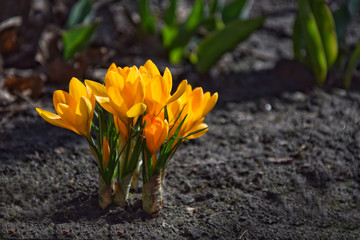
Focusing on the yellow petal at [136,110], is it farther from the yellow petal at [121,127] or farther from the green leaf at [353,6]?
the green leaf at [353,6]

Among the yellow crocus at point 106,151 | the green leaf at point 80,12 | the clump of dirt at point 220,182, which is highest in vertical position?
the green leaf at point 80,12

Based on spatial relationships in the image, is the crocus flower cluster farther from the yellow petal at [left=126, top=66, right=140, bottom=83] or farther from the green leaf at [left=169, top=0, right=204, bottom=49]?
the green leaf at [left=169, top=0, right=204, bottom=49]

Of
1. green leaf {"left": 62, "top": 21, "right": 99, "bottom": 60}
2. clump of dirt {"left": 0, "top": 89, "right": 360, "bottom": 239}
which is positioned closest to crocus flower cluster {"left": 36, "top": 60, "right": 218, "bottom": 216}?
clump of dirt {"left": 0, "top": 89, "right": 360, "bottom": 239}

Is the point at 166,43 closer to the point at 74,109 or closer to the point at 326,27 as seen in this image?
the point at 326,27

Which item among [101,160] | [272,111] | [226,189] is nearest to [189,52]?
[272,111]

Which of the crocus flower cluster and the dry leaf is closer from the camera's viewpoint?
the crocus flower cluster

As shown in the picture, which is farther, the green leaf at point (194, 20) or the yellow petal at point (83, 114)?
the green leaf at point (194, 20)

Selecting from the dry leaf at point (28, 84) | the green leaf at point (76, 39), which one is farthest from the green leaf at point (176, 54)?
the dry leaf at point (28, 84)

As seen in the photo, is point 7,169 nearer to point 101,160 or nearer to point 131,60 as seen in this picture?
point 101,160
